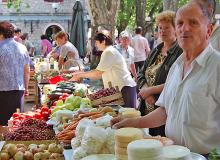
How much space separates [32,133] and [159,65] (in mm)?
1520

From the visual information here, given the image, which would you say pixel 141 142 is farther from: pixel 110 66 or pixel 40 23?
pixel 40 23

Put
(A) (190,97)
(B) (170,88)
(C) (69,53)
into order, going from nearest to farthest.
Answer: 1. (A) (190,97)
2. (B) (170,88)
3. (C) (69,53)

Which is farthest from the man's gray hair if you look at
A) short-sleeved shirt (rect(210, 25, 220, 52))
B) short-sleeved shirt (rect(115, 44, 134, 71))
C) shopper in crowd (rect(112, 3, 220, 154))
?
short-sleeved shirt (rect(115, 44, 134, 71))

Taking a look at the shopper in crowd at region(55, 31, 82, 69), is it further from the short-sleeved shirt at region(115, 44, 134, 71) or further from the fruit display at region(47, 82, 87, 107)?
the fruit display at region(47, 82, 87, 107)

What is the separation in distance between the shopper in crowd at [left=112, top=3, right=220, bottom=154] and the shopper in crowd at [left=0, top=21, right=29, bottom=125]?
410cm

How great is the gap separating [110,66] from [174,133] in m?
3.93

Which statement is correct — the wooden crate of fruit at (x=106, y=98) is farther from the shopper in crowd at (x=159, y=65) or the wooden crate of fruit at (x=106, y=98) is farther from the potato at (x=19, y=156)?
the potato at (x=19, y=156)

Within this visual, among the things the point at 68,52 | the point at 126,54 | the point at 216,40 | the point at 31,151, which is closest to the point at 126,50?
the point at 126,54

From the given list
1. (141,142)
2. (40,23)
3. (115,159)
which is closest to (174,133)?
(115,159)

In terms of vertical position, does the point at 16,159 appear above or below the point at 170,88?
below

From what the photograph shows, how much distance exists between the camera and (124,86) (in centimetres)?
712

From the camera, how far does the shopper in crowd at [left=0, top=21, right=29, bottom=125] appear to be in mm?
6898

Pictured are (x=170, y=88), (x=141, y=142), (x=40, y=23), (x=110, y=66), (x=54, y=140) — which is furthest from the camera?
(x=40, y=23)

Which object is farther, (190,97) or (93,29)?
(93,29)
